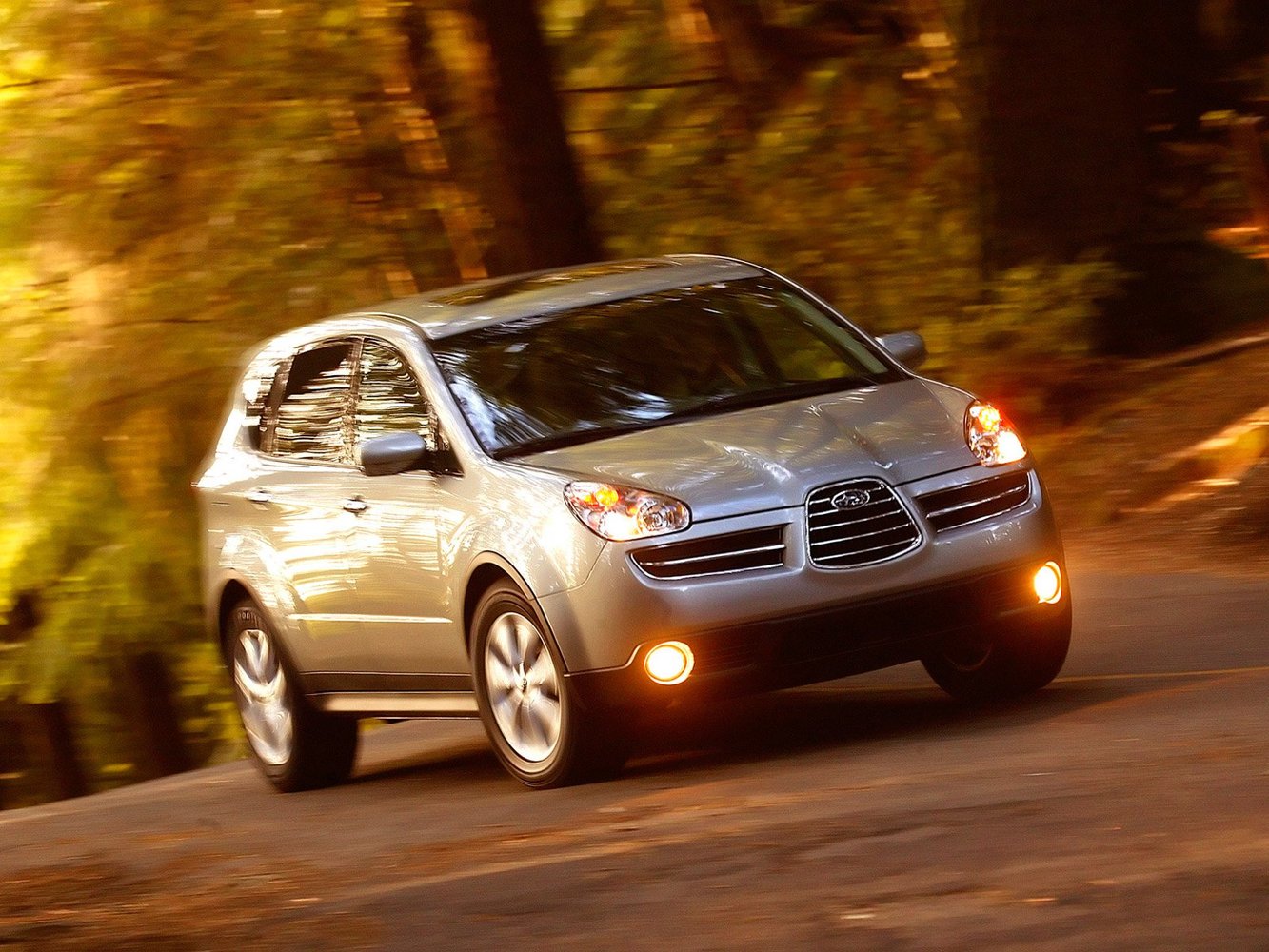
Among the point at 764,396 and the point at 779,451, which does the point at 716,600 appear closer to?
the point at 779,451

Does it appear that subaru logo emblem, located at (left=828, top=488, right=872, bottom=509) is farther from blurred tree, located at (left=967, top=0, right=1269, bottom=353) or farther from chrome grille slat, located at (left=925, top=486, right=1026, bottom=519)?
blurred tree, located at (left=967, top=0, right=1269, bottom=353)

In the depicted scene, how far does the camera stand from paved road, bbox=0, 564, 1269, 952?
5.39 metres

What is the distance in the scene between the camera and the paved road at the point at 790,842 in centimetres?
539

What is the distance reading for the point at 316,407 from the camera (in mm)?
9766

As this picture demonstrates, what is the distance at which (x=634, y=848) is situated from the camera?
6602mm

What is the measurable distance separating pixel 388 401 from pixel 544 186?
7.00 metres

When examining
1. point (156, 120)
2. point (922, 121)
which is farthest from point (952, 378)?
point (156, 120)

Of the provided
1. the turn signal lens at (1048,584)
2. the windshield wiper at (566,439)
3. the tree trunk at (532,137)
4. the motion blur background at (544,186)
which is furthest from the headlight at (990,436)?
the tree trunk at (532,137)

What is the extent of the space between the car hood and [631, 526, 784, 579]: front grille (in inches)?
3.4

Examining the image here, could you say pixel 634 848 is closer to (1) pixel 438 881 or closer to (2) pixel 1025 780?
(1) pixel 438 881

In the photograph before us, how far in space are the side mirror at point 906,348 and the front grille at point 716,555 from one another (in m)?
1.66

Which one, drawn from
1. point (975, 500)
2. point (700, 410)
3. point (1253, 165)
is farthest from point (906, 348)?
point (1253, 165)

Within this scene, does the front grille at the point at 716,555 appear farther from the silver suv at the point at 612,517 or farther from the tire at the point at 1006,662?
the tire at the point at 1006,662

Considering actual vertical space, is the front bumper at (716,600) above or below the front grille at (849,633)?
above
